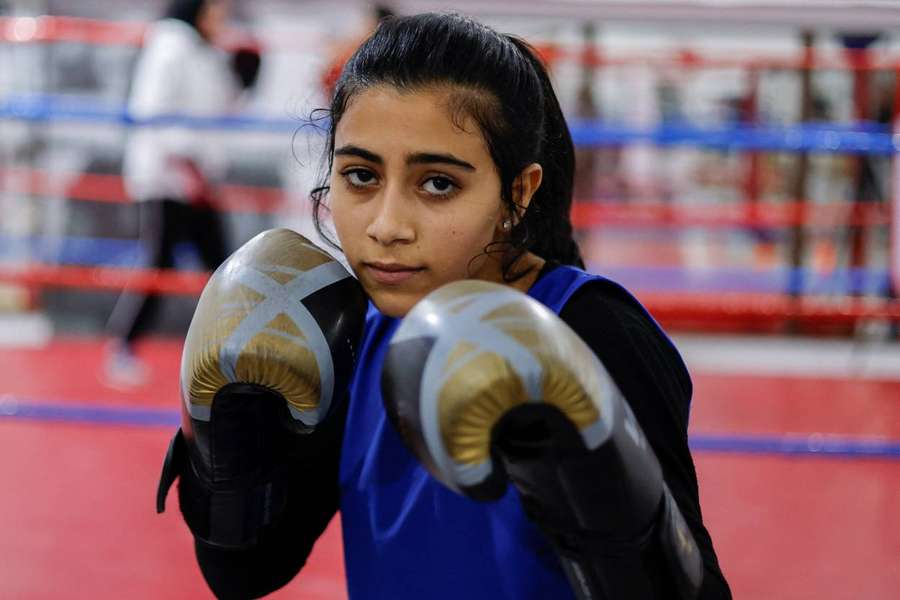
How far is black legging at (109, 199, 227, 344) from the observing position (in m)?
2.79

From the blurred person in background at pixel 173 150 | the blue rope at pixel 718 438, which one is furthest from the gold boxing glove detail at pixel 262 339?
the blurred person in background at pixel 173 150

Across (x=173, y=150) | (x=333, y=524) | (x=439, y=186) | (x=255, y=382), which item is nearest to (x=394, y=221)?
(x=439, y=186)

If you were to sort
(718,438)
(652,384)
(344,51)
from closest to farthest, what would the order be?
1. (652,384)
2. (718,438)
3. (344,51)

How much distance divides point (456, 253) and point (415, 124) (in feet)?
0.32

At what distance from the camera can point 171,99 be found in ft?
8.87

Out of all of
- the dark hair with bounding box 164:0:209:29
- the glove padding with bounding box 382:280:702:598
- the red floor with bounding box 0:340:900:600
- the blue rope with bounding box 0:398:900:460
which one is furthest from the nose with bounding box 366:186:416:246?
the dark hair with bounding box 164:0:209:29

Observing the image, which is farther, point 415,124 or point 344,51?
point 344,51

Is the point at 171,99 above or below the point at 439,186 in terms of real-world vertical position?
below

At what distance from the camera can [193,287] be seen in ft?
8.63

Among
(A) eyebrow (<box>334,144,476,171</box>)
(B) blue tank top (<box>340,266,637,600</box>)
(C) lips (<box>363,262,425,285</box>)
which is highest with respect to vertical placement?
(A) eyebrow (<box>334,144,476,171</box>)

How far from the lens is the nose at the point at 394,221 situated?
0.75 meters

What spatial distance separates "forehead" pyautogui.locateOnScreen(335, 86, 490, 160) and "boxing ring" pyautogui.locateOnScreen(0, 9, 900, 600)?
957 mm

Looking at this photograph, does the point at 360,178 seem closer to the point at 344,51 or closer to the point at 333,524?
the point at 333,524

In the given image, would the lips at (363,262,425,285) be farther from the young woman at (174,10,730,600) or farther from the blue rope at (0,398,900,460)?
the blue rope at (0,398,900,460)
